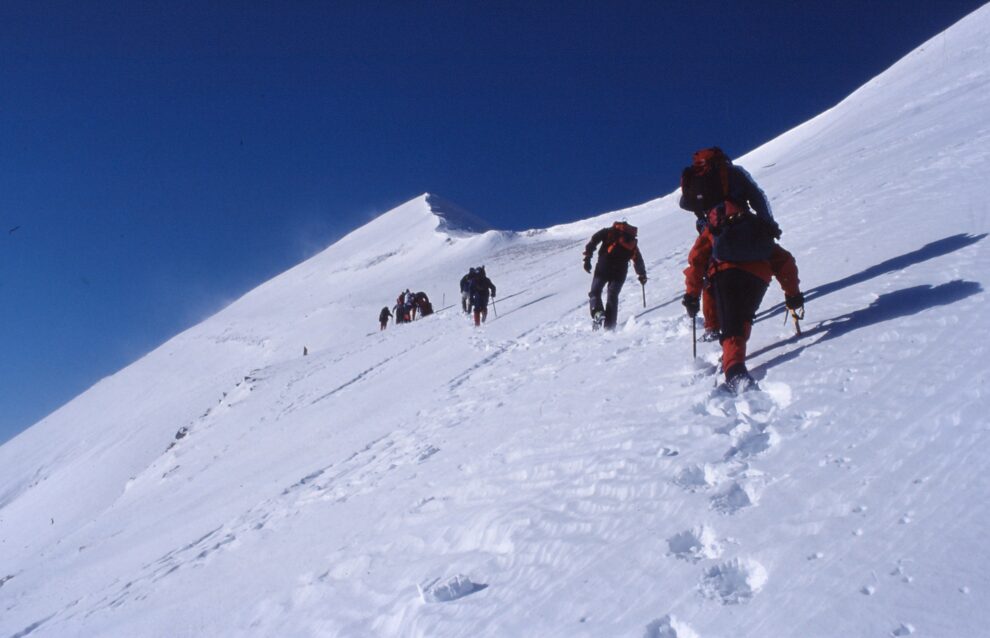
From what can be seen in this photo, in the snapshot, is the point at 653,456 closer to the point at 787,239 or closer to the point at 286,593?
the point at 286,593

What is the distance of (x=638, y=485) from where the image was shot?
12.7ft

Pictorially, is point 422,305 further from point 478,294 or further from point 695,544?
point 695,544

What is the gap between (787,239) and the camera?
31.5 feet

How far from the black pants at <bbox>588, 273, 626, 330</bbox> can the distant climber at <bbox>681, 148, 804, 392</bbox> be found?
3134 mm

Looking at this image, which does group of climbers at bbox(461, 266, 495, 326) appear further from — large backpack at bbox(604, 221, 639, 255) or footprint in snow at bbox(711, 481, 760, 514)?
footprint in snow at bbox(711, 481, 760, 514)

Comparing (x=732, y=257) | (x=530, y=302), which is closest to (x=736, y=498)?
(x=732, y=257)

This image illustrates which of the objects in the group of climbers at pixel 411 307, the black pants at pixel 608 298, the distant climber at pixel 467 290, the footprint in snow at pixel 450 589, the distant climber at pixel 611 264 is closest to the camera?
the footprint in snow at pixel 450 589

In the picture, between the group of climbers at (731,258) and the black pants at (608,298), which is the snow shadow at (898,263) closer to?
the group of climbers at (731,258)

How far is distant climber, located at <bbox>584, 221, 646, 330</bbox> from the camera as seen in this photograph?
923 cm

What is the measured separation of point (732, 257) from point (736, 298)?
0.31m

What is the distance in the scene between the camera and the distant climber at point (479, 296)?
679 inches

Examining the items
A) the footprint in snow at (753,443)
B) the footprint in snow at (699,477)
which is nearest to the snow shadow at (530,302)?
the footprint in snow at (753,443)

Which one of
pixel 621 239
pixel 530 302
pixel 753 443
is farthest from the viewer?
pixel 530 302

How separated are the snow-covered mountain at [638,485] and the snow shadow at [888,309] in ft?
0.08
